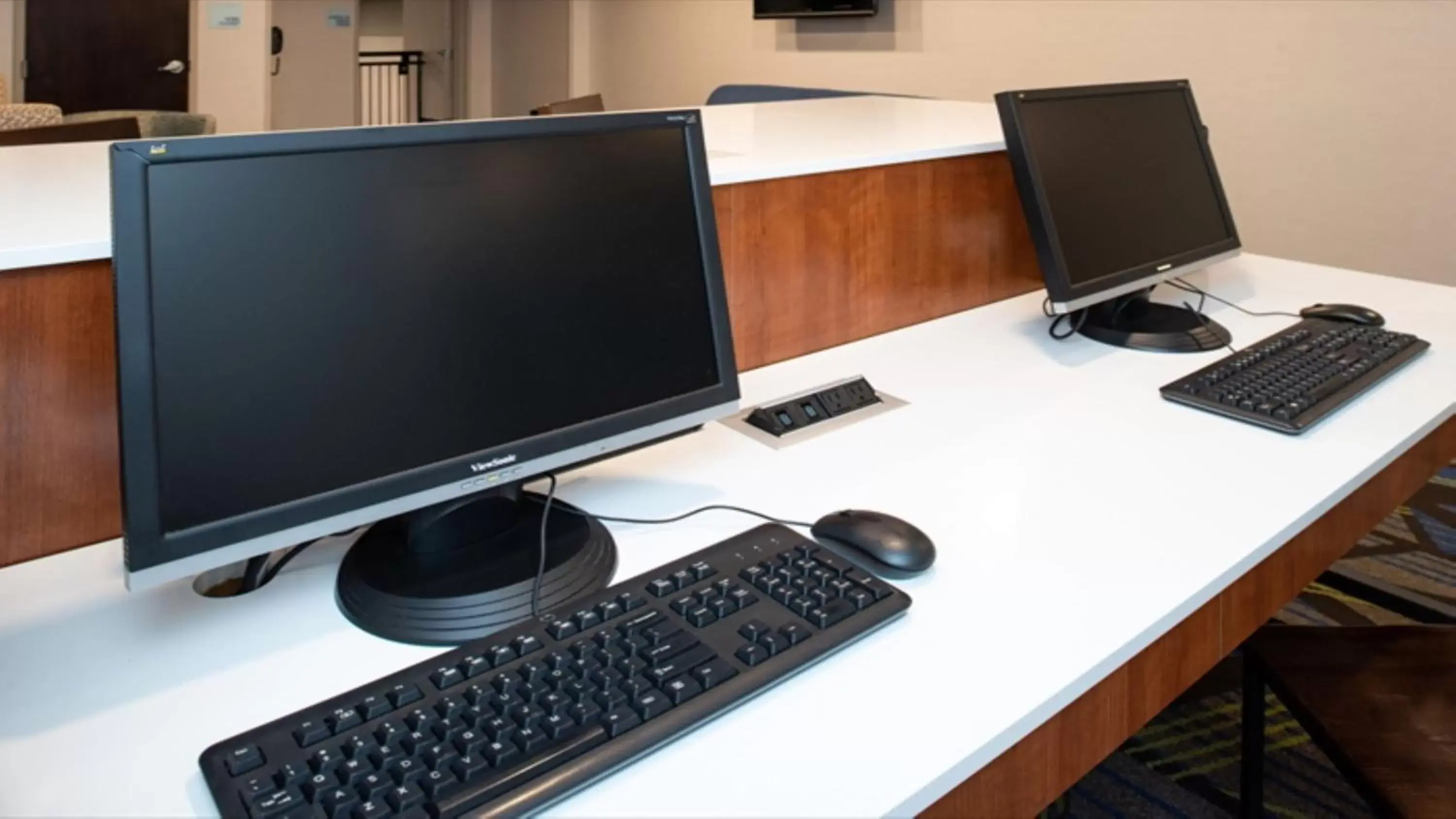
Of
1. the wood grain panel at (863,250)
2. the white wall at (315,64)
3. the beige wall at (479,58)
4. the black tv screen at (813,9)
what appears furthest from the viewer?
the beige wall at (479,58)

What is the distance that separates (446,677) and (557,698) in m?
0.08

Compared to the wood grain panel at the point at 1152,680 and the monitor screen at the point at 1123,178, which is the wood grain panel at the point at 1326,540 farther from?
the monitor screen at the point at 1123,178

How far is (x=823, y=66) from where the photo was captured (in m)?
4.90

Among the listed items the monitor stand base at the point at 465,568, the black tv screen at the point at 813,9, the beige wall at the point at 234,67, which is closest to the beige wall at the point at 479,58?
the beige wall at the point at 234,67

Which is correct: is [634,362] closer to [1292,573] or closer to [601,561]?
[601,561]

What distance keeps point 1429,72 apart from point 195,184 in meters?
3.26

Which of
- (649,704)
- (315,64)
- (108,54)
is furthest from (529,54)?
(649,704)

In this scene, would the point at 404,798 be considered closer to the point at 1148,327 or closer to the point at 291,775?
the point at 291,775

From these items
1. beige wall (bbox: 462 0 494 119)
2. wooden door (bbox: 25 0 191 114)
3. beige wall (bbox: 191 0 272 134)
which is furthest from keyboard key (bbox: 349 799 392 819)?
beige wall (bbox: 462 0 494 119)

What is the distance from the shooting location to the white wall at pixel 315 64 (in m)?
7.12

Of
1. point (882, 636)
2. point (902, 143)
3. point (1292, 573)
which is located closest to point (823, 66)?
point (902, 143)

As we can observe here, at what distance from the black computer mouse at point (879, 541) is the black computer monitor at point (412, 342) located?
0.57 feet

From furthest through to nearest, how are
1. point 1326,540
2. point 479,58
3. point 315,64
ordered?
point 479,58 < point 315,64 < point 1326,540

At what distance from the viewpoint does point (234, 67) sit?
5570 millimetres
